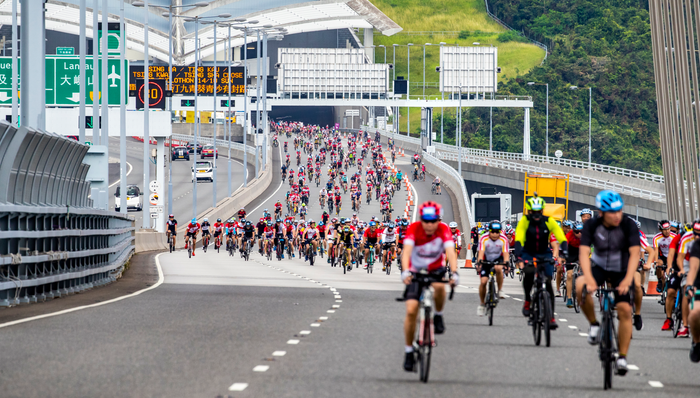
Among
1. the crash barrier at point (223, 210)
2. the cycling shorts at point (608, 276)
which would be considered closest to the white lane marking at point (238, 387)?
Result: the cycling shorts at point (608, 276)

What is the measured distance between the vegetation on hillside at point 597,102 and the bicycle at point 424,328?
96.6 m

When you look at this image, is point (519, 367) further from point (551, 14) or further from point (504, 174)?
point (551, 14)

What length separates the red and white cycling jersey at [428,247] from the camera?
9750 mm

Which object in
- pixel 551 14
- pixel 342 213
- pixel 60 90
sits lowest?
pixel 342 213

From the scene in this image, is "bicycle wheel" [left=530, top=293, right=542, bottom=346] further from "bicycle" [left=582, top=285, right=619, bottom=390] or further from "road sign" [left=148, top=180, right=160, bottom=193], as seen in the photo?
"road sign" [left=148, top=180, right=160, bottom=193]

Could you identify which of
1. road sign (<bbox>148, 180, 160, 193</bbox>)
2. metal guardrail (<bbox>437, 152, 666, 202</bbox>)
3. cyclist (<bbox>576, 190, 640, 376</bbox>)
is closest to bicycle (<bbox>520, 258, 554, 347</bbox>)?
cyclist (<bbox>576, 190, 640, 376</bbox>)

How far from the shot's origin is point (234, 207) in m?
58.4

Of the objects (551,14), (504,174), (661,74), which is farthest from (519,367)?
(551,14)

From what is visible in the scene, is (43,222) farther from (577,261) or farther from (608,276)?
(608,276)

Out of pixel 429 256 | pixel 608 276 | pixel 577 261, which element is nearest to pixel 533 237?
pixel 429 256

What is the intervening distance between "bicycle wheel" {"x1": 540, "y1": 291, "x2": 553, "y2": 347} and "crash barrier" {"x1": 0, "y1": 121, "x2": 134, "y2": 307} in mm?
7049

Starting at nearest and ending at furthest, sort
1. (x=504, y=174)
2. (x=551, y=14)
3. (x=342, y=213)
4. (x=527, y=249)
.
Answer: (x=527, y=249), (x=342, y=213), (x=504, y=174), (x=551, y=14)

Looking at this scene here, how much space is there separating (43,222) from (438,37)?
16991 centimetres

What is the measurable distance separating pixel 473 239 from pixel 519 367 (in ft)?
71.8
